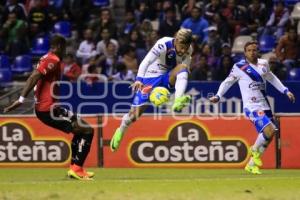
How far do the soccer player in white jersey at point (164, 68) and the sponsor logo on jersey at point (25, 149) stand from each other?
3267 mm

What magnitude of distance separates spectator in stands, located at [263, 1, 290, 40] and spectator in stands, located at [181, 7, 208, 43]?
1547mm

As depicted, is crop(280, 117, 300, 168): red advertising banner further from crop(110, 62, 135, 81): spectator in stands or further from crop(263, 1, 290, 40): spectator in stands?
crop(263, 1, 290, 40): spectator in stands

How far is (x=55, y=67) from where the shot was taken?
44.5ft

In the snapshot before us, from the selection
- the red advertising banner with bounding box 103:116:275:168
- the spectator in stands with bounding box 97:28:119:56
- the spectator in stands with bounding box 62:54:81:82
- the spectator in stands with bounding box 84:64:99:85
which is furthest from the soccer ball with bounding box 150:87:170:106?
the spectator in stands with bounding box 97:28:119:56

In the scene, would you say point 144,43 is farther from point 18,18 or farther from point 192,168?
point 192,168

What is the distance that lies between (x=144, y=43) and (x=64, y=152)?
568cm

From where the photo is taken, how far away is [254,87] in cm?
1516

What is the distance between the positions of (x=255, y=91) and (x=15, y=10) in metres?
11.5

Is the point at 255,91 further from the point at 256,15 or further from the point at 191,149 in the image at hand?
the point at 256,15

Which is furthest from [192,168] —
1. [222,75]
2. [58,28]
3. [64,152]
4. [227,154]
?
[58,28]

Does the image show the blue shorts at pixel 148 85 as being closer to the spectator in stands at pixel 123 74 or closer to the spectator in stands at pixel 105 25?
the spectator in stands at pixel 123 74

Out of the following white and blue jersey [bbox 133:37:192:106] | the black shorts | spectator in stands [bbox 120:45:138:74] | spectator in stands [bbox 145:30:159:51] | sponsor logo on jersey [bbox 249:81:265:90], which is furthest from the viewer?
spectator in stands [bbox 145:30:159:51]

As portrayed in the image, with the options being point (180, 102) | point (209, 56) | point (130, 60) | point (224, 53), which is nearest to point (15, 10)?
point (130, 60)

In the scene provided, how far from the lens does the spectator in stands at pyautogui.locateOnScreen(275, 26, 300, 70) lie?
21281 mm
